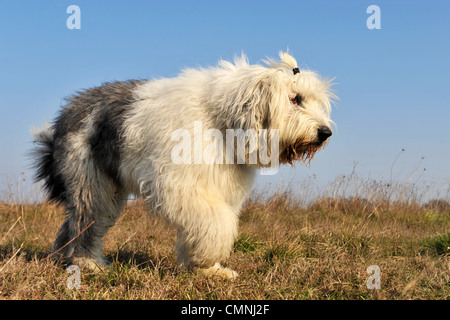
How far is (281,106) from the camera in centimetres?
414

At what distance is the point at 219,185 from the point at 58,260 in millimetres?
1954

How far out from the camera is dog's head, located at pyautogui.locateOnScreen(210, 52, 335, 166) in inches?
163

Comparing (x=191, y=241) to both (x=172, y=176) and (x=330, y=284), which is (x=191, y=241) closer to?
(x=172, y=176)

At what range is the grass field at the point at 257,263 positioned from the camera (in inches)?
143

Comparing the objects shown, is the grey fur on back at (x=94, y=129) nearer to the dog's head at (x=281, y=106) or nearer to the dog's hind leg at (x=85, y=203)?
the dog's hind leg at (x=85, y=203)

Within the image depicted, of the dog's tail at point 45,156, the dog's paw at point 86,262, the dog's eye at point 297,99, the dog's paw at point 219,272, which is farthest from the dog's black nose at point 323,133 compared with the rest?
the dog's tail at point 45,156

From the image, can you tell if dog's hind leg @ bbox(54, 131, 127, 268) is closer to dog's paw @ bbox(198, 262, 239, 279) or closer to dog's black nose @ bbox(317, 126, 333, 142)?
dog's paw @ bbox(198, 262, 239, 279)

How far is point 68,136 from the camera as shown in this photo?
195 inches

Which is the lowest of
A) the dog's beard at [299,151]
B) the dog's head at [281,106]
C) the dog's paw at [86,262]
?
the dog's paw at [86,262]

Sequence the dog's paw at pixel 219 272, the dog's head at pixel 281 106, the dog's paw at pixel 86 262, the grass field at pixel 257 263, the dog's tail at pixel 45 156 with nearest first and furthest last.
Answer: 1. the grass field at pixel 257 263
2. the dog's head at pixel 281 106
3. the dog's paw at pixel 219 272
4. the dog's paw at pixel 86 262
5. the dog's tail at pixel 45 156

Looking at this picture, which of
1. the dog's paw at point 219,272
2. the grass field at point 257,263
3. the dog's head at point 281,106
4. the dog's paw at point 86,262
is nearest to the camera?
the grass field at point 257,263

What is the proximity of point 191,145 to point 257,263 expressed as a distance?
1.54m

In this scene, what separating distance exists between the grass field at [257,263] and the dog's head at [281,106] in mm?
1152

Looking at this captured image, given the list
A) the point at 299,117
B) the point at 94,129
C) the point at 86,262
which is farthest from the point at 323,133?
the point at 86,262
